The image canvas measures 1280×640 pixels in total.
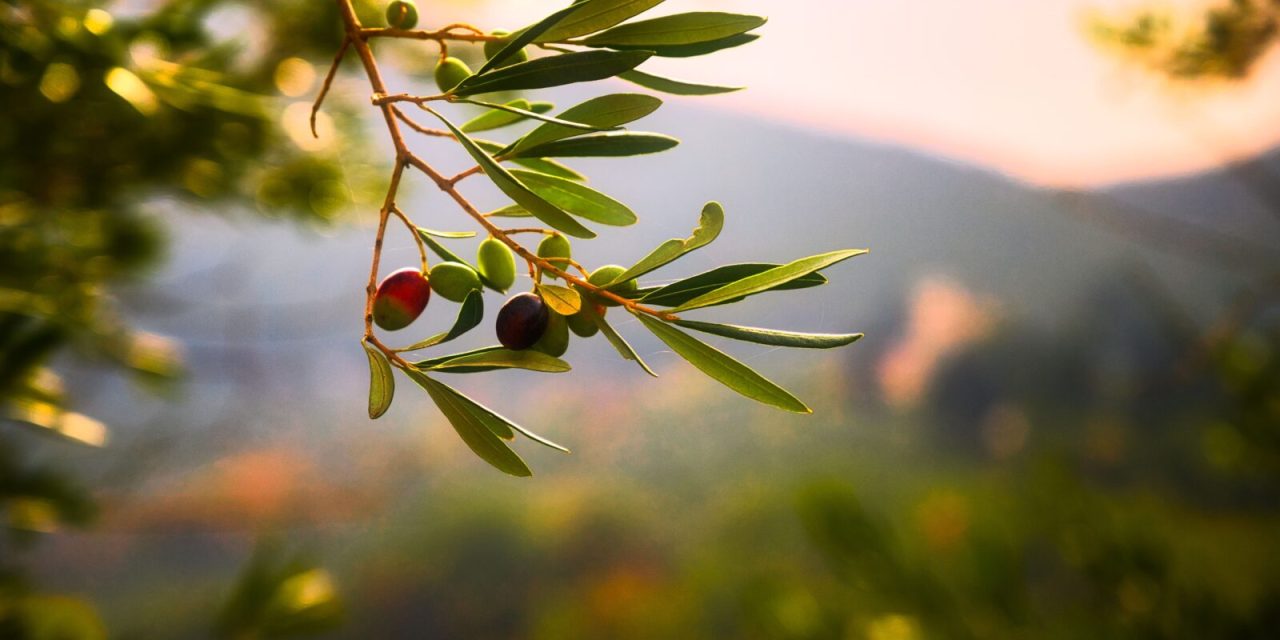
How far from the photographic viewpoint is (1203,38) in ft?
3.16

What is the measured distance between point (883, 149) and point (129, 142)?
2019mm

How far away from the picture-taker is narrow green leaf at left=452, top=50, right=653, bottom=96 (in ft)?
0.65

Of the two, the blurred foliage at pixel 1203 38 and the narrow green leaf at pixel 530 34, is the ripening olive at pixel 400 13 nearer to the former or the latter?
the narrow green leaf at pixel 530 34

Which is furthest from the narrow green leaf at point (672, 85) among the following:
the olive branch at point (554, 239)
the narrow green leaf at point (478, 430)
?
the narrow green leaf at point (478, 430)

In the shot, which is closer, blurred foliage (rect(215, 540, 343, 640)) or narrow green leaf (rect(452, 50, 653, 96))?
narrow green leaf (rect(452, 50, 653, 96))

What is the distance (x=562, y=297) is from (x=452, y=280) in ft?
0.12

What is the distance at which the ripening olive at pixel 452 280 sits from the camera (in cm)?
22

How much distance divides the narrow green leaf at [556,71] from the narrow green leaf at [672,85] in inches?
0.6

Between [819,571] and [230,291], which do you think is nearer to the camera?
[230,291]

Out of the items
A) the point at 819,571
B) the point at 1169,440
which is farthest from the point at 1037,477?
the point at 1169,440

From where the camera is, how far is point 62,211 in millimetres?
595

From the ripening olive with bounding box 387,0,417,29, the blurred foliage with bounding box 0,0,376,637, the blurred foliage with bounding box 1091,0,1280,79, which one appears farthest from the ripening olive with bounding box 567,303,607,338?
the blurred foliage with bounding box 1091,0,1280,79

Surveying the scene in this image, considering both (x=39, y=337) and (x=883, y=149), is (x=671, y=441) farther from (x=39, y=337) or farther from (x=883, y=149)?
(x=39, y=337)

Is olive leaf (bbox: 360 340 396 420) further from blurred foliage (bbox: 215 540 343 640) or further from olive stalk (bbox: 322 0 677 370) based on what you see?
blurred foliage (bbox: 215 540 343 640)
